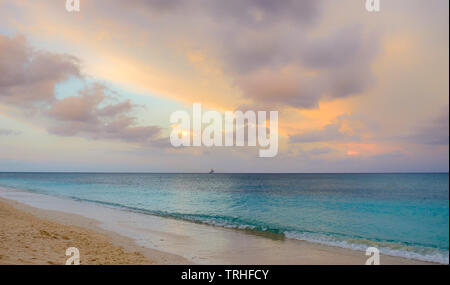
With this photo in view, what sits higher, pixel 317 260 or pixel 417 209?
pixel 317 260

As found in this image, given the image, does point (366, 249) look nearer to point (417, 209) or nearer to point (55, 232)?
point (55, 232)

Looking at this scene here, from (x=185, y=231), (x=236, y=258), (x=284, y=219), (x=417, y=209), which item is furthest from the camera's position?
(x=417, y=209)

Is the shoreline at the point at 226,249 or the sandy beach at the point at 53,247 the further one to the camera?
the shoreline at the point at 226,249

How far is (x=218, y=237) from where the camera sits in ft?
57.6

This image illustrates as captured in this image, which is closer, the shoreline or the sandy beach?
the sandy beach

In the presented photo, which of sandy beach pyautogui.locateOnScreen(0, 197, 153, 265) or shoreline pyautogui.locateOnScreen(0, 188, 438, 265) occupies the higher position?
sandy beach pyautogui.locateOnScreen(0, 197, 153, 265)

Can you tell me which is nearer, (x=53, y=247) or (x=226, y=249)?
(x=53, y=247)

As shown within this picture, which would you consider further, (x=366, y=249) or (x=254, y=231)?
(x=254, y=231)

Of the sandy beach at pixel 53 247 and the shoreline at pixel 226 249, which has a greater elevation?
the sandy beach at pixel 53 247

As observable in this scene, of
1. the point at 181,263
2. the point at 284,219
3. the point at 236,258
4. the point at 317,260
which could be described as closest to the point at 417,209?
the point at 284,219

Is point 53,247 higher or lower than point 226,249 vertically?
higher
